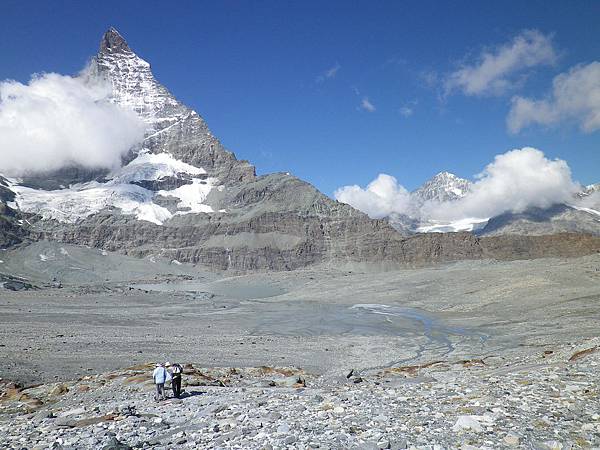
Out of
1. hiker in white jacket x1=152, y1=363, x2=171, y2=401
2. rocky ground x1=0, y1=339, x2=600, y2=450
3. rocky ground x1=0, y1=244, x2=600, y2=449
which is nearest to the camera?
rocky ground x1=0, y1=339, x2=600, y2=450

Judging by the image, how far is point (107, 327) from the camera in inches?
2170

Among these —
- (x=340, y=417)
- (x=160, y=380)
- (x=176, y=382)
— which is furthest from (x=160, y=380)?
(x=340, y=417)

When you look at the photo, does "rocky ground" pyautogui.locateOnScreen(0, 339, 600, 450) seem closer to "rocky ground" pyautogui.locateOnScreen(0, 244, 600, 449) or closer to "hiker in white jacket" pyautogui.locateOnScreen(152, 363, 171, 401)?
"rocky ground" pyautogui.locateOnScreen(0, 244, 600, 449)

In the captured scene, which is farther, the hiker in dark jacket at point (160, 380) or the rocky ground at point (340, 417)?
the hiker in dark jacket at point (160, 380)

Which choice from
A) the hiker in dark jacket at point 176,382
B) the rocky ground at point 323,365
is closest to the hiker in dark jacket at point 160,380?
the hiker in dark jacket at point 176,382

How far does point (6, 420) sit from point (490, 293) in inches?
2997

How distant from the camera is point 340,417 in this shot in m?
11.7

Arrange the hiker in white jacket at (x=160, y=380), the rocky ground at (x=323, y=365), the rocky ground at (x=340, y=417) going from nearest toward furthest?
1. the rocky ground at (x=340, y=417)
2. the rocky ground at (x=323, y=365)
3. the hiker in white jacket at (x=160, y=380)

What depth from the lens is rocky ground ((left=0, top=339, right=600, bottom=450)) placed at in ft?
30.9

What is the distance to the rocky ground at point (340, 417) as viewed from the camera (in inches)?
371

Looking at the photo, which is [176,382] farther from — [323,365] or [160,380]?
[323,365]

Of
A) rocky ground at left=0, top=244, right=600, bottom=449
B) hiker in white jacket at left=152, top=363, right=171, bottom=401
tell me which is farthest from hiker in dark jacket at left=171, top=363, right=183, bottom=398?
rocky ground at left=0, top=244, right=600, bottom=449

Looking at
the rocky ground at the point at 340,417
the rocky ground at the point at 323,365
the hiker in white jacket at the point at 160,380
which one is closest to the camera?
the rocky ground at the point at 340,417

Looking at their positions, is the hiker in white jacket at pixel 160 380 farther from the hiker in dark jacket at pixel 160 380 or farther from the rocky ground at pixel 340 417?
the rocky ground at pixel 340 417
